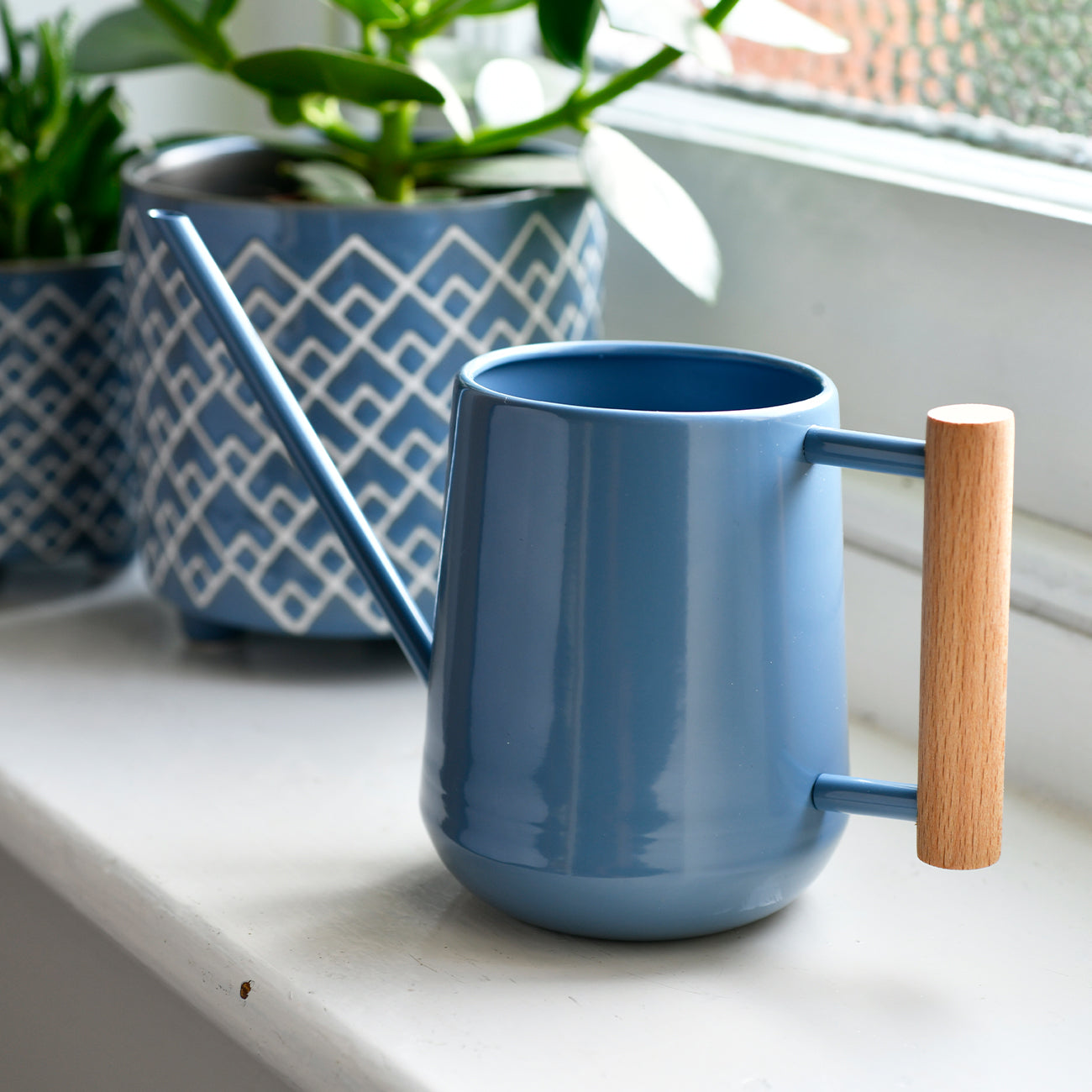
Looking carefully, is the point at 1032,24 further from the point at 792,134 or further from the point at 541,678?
the point at 541,678

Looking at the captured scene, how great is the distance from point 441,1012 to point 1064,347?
0.87 feet

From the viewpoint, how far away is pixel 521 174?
486 millimetres

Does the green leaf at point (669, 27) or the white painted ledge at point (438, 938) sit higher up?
the green leaf at point (669, 27)

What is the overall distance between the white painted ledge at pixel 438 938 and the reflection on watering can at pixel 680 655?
2cm

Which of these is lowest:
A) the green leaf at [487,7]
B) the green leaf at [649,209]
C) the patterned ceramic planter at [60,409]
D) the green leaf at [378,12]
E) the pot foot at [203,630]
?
the pot foot at [203,630]

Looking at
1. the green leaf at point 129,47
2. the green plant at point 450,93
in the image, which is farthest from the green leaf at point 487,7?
the green leaf at point 129,47

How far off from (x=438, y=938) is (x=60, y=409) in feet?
0.99

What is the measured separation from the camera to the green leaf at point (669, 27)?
0.39m

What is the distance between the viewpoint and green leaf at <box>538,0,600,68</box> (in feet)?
1.45

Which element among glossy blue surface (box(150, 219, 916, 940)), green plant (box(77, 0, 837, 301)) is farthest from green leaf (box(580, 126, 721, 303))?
glossy blue surface (box(150, 219, 916, 940))

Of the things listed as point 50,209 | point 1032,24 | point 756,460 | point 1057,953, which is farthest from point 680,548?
point 50,209

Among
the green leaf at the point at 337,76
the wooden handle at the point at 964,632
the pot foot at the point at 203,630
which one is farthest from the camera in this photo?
the pot foot at the point at 203,630

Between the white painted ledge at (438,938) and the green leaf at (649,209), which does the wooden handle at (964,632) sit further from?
the green leaf at (649,209)

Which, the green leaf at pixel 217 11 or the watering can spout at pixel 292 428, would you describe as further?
the green leaf at pixel 217 11
